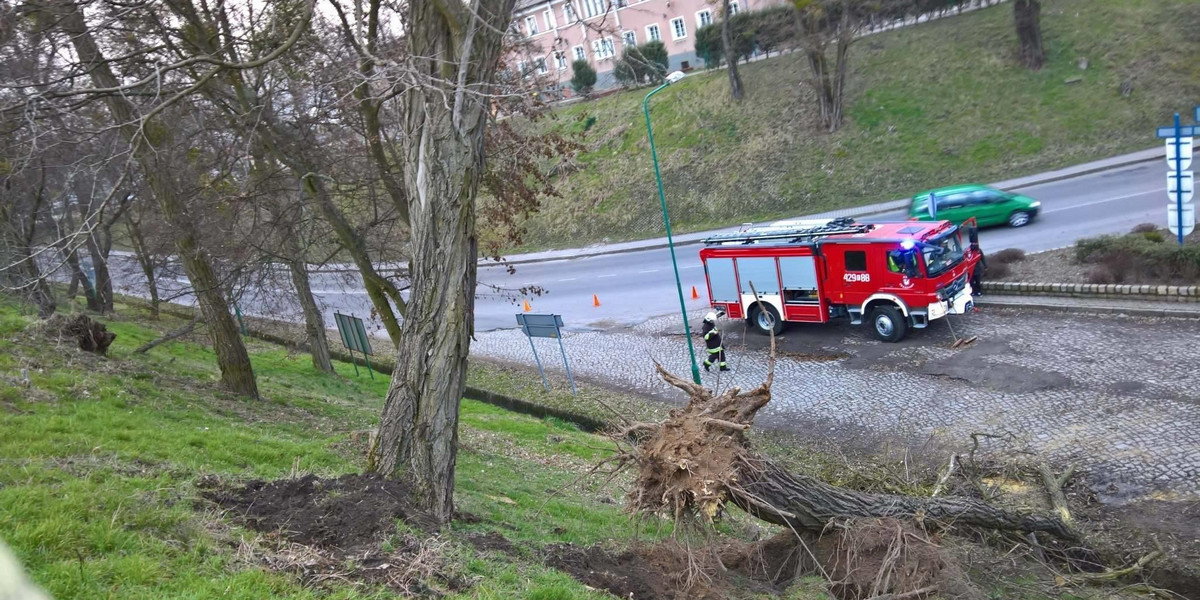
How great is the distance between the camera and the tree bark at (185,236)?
1051 centimetres

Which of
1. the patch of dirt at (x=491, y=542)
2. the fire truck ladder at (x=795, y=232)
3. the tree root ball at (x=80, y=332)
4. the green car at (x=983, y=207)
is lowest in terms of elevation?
the green car at (x=983, y=207)

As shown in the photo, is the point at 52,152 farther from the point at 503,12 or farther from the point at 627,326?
the point at 627,326

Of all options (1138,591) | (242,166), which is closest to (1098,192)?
(1138,591)

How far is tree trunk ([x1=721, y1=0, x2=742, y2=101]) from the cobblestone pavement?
61.8 ft

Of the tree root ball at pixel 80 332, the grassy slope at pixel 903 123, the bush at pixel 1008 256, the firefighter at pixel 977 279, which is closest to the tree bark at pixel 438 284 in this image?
the tree root ball at pixel 80 332

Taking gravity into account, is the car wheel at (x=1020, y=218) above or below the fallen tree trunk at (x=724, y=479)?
below

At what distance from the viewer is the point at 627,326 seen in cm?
Answer: 2158

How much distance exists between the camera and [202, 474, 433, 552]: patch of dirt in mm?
5773

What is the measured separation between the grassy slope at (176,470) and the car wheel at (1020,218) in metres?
15.3

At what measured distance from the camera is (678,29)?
42.1m

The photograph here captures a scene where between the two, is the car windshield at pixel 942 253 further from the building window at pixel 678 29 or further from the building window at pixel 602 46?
the building window at pixel 678 29

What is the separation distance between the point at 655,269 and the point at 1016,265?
12175 mm

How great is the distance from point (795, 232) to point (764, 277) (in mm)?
1229

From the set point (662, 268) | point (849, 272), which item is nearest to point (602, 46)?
point (849, 272)
